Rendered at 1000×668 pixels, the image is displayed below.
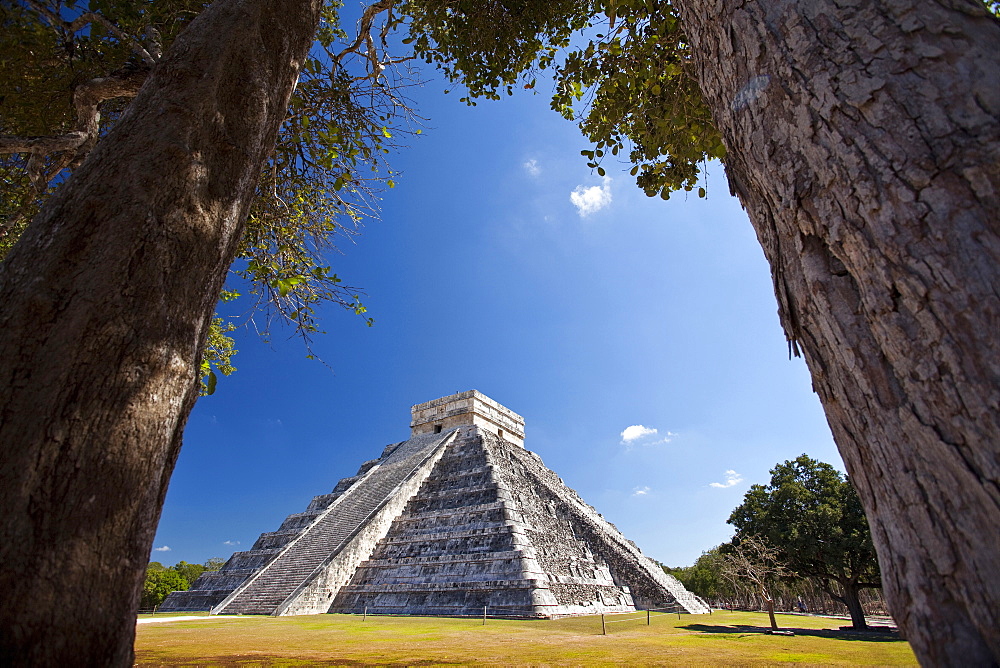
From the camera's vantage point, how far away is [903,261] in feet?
3.19

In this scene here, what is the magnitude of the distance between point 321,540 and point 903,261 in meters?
21.0

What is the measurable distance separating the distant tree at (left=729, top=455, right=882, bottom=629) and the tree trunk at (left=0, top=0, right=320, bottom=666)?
75.8 feet

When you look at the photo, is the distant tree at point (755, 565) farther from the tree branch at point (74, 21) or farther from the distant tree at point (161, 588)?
the distant tree at point (161, 588)

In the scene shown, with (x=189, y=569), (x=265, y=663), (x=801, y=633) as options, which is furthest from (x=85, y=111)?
(x=189, y=569)

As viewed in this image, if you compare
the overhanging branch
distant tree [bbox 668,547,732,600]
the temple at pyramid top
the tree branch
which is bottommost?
distant tree [bbox 668,547,732,600]

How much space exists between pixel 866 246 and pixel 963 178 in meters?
0.18

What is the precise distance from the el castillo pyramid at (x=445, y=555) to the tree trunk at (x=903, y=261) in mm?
12554

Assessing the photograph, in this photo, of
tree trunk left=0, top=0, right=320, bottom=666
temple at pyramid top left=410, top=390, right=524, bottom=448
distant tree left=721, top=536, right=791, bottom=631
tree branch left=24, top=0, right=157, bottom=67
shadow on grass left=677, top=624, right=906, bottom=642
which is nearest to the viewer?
tree trunk left=0, top=0, right=320, bottom=666

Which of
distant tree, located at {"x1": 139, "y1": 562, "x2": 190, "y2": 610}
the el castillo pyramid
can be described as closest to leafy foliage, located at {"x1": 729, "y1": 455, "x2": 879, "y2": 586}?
the el castillo pyramid

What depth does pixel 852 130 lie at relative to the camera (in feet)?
3.67

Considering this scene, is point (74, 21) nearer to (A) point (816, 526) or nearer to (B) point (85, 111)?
(B) point (85, 111)

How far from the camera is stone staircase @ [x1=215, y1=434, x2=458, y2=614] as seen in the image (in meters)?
15.8

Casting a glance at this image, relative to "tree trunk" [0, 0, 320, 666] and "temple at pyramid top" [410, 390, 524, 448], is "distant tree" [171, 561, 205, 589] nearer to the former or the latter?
"temple at pyramid top" [410, 390, 524, 448]

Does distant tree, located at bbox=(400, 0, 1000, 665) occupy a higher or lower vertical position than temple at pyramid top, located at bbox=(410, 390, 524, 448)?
lower
